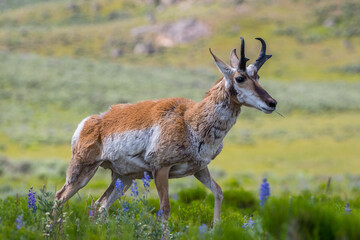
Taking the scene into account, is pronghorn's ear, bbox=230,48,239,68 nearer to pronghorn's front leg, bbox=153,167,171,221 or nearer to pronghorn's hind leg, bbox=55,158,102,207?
pronghorn's front leg, bbox=153,167,171,221

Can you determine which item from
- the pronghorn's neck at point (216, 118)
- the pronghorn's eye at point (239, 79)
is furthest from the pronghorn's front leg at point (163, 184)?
the pronghorn's eye at point (239, 79)

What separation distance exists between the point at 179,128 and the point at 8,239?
2582mm

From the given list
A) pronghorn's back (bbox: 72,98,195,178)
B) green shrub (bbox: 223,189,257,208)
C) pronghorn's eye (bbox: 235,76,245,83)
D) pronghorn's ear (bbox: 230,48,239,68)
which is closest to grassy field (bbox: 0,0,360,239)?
green shrub (bbox: 223,189,257,208)

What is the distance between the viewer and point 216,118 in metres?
5.71

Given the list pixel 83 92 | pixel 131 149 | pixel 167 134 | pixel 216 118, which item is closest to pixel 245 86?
pixel 216 118

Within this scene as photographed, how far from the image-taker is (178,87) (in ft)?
179

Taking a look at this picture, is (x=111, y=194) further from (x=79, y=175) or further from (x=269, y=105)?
(x=269, y=105)

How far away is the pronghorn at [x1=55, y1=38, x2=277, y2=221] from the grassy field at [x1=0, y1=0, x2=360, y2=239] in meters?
0.45

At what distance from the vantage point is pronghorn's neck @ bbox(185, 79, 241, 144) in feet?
18.7

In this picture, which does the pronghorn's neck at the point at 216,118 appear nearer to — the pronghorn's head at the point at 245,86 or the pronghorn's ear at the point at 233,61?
the pronghorn's head at the point at 245,86

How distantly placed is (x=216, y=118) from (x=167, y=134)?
629 mm

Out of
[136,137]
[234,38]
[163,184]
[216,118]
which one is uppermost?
[234,38]

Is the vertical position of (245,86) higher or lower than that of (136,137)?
higher

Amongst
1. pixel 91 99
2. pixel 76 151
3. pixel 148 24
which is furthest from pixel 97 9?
pixel 76 151
